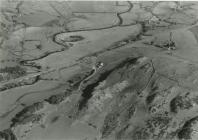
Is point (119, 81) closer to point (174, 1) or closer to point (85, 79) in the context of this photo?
point (85, 79)

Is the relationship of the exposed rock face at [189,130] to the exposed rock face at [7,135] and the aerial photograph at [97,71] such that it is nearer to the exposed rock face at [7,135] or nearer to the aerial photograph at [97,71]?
the aerial photograph at [97,71]

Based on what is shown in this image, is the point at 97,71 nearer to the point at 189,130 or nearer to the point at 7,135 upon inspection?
the point at 7,135

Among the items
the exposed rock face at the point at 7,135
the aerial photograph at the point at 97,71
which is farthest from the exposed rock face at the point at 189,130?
the exposed rock face at the point at 7,135

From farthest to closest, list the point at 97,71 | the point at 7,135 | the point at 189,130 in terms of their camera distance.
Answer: the point at 97,71
the point at 7,135
the point at 189,130

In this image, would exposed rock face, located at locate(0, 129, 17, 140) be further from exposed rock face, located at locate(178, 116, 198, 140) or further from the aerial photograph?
exposed rock face, located at locate(178, 116, 198, 140)

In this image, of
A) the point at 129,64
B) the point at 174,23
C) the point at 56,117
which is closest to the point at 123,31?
the point at 174,23

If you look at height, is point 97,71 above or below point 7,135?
above

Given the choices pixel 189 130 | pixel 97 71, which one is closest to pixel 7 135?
pixel 97 71

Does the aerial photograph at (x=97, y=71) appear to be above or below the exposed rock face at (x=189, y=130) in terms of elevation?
above

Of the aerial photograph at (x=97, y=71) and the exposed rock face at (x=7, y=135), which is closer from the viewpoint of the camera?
the exposed rock face at (x=7, y=135)
